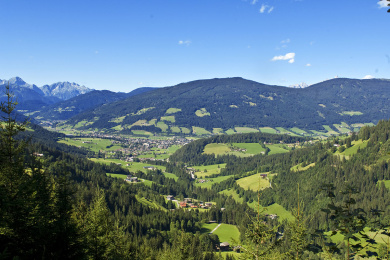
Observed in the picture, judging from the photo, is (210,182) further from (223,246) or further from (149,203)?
(223,246)

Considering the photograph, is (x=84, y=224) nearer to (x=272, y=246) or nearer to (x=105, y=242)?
(x=105, y=242)

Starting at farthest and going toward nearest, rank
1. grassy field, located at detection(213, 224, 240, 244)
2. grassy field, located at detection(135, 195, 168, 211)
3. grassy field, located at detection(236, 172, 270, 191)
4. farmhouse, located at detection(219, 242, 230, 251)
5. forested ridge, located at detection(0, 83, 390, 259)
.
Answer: grassy field, located at detection(236, 172, 270, 191) < grassy field, located at detection(135, 195, 168, 211) < grassy field, located at detection(213, 224, 240, 244) < farmhouse, located at detection(219, 242, 230, 251) < forested ridge, located at detection(0, 83, 390, 259)

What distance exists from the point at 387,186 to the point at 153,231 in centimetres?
11571

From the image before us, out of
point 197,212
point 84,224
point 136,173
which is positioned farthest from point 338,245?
point 136,173

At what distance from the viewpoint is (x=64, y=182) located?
22.8 m

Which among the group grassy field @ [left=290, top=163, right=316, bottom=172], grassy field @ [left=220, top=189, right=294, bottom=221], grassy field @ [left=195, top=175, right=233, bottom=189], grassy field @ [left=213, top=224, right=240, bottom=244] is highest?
grassy field @ [left=290, top=163, right=316, bottom=172]

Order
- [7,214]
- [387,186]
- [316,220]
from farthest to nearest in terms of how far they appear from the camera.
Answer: [387,186]
[316,220]
[7,214]

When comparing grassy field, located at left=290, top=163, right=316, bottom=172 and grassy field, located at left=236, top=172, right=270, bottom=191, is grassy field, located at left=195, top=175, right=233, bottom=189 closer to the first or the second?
grassy field, located at left=236, top=172, right=270, bottom=191

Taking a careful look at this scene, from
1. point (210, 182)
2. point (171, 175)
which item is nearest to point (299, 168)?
point (210, 182)

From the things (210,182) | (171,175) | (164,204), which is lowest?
(210,182)

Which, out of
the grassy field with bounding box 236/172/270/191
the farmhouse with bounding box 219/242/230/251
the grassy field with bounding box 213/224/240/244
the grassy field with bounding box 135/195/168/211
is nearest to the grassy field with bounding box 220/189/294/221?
the grassy field with bounding box 236/172/270/191

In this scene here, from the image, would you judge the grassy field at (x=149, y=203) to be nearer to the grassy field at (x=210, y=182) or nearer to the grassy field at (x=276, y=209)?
the grassy field at (x=276, y=209)

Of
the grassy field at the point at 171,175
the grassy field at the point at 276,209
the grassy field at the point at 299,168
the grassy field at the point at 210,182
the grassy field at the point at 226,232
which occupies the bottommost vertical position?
the grassy field at the point at 276,209

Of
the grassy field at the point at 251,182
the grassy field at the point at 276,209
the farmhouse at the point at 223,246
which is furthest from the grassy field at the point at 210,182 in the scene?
the farmhouse at the point at 223,246
